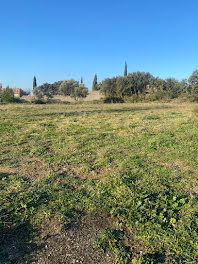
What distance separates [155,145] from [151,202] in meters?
2.95

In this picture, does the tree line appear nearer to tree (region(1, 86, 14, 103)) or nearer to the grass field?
tree (region(1, 86, 14, 103))

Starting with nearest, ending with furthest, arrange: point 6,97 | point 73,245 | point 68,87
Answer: point 73,245 < point 6,97 < point 68,87

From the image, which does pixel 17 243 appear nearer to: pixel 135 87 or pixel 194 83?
pixel 194 83

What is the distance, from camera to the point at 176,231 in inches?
87.7

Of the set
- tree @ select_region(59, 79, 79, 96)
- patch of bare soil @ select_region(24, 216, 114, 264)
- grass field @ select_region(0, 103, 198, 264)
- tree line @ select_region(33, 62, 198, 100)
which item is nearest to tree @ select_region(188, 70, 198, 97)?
tree line @ select_region(33, 62, 198, 100)

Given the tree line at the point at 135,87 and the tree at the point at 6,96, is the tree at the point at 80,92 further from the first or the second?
A: the tree at the point at 6,96

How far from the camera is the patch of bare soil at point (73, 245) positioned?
1923 mm

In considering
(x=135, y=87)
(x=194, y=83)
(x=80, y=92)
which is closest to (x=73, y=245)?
(x=194, y=83)

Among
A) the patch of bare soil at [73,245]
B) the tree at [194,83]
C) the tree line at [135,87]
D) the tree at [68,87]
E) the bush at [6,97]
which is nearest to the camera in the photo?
the patch of bare soil at [73,245]

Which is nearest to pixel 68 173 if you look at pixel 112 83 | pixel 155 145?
Result: pixel 155 145

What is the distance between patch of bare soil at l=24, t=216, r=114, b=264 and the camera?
6.31ft

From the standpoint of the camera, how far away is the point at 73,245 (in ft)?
6.86

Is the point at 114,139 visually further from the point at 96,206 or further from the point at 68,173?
the point at 96,206

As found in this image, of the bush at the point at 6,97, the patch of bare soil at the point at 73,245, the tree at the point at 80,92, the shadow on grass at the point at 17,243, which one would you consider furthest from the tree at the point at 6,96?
the patch of bare soil at the point at 73,245
